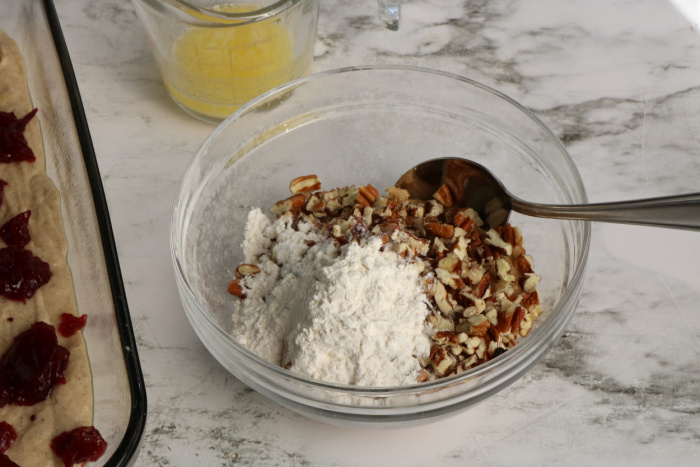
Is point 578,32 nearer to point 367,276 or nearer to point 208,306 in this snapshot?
point 367,276

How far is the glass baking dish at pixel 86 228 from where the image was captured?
3.91ft

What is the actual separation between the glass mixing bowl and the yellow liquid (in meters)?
0.14

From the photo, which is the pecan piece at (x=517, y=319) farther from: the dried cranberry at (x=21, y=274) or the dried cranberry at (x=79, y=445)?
the dried cranberry at (x=21, y=274)

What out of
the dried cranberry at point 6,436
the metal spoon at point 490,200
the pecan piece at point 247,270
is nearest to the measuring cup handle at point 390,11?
the metal spoon at point 490,200

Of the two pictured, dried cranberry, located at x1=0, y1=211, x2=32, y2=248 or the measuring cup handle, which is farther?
the measuring cup handle

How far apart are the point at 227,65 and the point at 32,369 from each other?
2.33 ft

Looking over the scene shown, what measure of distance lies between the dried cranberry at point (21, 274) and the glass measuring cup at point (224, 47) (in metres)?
0.48

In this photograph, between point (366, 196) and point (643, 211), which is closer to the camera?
point (643, 211)

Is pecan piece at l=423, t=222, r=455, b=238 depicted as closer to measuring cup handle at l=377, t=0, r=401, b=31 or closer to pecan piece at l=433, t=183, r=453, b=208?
pecan piece at l=433, t=183, r=453, b=208

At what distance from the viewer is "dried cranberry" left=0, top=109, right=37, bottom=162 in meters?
1.59

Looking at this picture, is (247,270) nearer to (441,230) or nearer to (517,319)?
(441,230)

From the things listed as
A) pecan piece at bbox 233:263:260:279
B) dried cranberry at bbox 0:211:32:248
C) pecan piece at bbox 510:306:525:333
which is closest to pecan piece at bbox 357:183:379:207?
pecan piece at bbox 233:263:260:279

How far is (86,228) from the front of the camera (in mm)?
1440

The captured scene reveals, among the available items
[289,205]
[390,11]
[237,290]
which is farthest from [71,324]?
[390,11]
